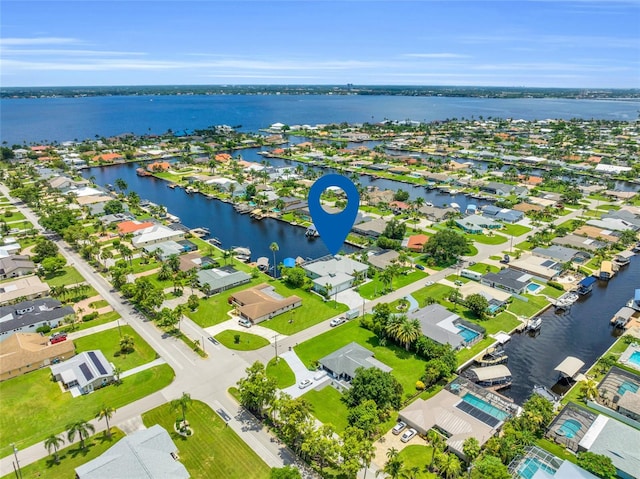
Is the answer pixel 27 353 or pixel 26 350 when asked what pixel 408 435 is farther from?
pixel 26 350

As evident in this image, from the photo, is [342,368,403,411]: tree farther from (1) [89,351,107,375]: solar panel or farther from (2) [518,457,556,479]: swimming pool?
(1) [89,351,107,375]: solar panel

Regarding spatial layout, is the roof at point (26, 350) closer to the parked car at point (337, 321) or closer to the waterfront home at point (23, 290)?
the waterfront home at point (23, 290)

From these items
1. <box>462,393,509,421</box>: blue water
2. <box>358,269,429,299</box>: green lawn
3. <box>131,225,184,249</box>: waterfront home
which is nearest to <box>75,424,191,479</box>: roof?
<box>462,393,509,421</box>: blue water

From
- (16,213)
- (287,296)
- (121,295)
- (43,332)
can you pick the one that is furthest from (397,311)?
(16,213)

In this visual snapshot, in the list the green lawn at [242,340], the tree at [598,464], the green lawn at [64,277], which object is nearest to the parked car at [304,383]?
the green lawn at [242,340]

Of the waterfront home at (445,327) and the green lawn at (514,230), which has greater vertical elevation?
the waterfront home at (445,327)

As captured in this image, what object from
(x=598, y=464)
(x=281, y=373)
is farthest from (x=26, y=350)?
(x=598, y=464)
